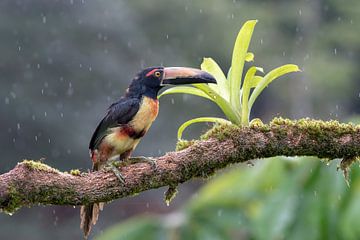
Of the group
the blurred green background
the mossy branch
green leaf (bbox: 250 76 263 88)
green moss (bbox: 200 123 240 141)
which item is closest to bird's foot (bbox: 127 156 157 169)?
the mossy branch

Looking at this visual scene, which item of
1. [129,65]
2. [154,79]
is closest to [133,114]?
[154,79]

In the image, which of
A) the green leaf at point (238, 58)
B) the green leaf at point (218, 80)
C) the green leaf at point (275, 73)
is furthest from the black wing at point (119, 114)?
the green leaf at point (275, 73)

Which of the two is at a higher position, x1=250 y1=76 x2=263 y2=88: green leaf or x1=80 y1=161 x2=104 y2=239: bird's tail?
x1=250 y1=76 x2=263 y2=88: green leaf

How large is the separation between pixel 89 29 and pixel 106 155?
17.7 m

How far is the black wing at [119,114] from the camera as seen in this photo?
15.4ft

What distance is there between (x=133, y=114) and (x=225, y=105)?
0.48 m

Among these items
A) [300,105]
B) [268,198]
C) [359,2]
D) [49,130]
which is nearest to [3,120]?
[49,130]

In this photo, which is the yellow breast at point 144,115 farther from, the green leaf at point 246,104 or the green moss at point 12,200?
the green moss at point 12,200

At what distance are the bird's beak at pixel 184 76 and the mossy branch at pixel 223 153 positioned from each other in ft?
1.22

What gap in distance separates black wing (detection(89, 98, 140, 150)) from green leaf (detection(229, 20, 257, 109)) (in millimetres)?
476

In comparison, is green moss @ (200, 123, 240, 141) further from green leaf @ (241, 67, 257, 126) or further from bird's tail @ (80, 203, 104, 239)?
bird's tail @ (80, 203, 104, 239)

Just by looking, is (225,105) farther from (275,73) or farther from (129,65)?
(129,65)

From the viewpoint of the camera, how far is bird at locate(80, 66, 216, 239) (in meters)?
4.68

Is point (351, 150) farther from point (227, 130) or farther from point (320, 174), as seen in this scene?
point (320, 174)
